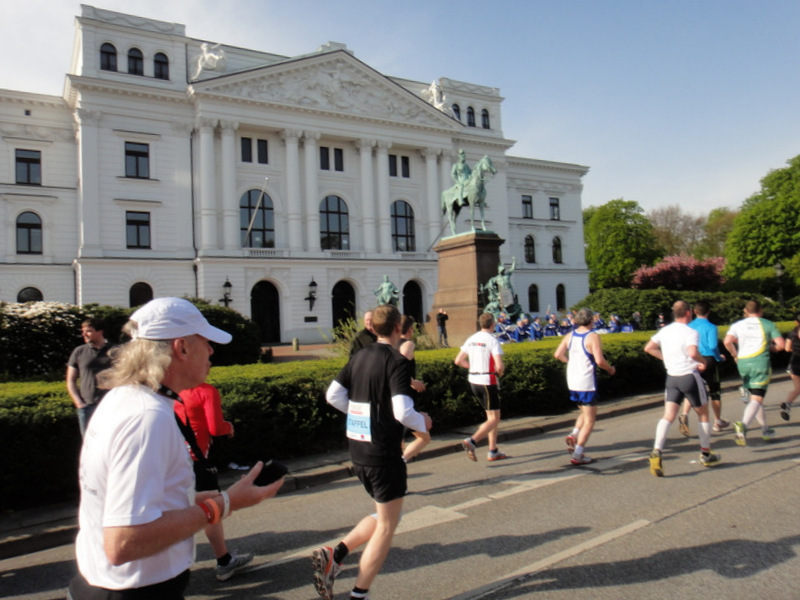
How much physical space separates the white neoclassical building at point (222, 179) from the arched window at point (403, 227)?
129mm

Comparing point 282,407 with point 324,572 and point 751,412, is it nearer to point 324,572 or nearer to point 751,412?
point 324,572

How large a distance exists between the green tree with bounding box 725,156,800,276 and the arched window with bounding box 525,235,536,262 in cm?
1665

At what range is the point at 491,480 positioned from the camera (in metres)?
7.04

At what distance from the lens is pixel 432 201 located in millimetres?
45781

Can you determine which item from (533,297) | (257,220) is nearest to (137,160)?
(257,220)

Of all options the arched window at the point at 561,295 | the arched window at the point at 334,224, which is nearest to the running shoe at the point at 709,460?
the arched window at the point at 334,224

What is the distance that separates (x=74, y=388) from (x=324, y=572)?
4.52 meters

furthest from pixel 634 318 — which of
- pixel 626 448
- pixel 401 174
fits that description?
pixel 401 174

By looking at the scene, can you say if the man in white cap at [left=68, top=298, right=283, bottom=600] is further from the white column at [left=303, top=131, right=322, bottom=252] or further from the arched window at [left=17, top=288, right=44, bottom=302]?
the white column at [left=303, top=131, right=322, bottom=252]

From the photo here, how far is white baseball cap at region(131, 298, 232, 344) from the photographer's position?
224 cm

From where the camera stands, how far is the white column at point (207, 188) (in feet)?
124

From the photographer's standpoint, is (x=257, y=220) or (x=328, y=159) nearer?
(x=257, y=220)

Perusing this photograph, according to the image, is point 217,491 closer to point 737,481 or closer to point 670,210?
point 737,481

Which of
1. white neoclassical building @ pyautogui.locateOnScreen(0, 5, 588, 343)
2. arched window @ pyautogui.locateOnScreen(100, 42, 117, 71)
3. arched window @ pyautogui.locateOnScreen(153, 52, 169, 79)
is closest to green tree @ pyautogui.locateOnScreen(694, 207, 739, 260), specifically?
white neoclassical building @ pyautogui.locateOnScreen(0, 5, 588, 343)
